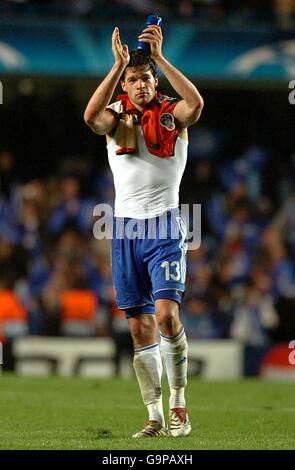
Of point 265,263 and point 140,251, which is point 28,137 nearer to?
point 265,263

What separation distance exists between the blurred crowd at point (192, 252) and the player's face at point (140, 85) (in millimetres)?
7571

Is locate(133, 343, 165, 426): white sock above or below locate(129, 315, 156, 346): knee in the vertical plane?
below

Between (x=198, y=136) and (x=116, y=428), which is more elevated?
(x=198, y=136)

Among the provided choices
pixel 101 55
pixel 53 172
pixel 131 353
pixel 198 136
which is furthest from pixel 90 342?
pixel 198 136

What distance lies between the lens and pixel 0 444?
603 centimetres

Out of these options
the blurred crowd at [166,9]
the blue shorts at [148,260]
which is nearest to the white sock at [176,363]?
the blue shorts at [148,260]

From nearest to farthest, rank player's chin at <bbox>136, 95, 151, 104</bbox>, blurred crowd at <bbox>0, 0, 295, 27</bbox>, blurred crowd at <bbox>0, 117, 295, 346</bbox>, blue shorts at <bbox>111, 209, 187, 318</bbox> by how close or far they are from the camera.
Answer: blue shorts at <bbox>111, 209, 187, 318</bbox>, player's chin at <bbox>136, 95, 151, 104</bbox>, blurred crowd at <bbox>0, 117, 295, 346</bbox>, blurred crowd at <bbox>0, 0, 295, 27</bbox>

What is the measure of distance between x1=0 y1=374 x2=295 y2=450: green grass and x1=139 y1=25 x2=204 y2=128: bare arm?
6.64 ft

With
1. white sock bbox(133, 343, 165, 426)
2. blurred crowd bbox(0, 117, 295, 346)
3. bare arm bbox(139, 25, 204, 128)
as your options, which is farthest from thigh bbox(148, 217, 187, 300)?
blurred crowd bbox(0, 117, 295, 346)

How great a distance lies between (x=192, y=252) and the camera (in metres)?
17.2

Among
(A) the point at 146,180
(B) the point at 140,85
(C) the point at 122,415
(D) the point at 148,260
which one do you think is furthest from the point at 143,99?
(C) the point at 122,415

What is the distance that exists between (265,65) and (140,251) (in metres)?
10.3

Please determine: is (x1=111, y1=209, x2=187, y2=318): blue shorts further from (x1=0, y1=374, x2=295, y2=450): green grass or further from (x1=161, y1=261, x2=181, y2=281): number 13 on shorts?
(x1=0, y1=374, x2=295, y2=450): green grass

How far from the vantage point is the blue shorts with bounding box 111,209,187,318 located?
21.5ft
